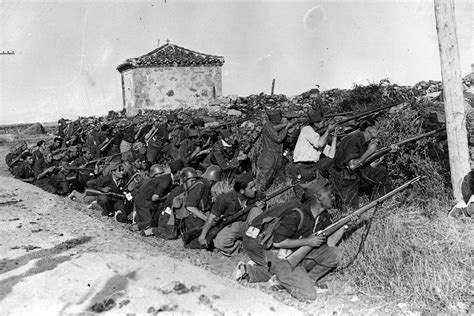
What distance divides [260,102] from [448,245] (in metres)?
11.8

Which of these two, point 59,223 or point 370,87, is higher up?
point 370,87

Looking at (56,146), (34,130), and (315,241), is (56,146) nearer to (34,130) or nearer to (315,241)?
(315,241)

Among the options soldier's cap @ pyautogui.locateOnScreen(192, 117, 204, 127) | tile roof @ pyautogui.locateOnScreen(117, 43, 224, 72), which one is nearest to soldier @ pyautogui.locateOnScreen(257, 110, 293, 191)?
soldier's cap @ pyautogui.locateOnScreen(192, 117, 204, 127)

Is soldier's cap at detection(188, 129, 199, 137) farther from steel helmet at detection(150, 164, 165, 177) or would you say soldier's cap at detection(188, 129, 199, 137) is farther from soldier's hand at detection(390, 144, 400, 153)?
soldier's hand at detection(390, 144, 400, 153)

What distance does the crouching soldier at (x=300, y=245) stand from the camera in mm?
5684

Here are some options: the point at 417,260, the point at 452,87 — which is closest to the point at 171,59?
the point at 452,87

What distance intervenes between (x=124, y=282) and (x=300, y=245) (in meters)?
2.00

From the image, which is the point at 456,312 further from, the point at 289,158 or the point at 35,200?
Result: the point at 35,200

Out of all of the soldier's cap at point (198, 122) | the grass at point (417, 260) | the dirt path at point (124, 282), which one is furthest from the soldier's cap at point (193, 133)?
the grass at point (417, 260)

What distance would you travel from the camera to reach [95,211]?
1123 cm

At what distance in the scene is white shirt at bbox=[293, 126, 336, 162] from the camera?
28.8ft

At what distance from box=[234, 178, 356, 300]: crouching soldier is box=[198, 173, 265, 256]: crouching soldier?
1.11m

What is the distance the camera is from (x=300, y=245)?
5.69 meters

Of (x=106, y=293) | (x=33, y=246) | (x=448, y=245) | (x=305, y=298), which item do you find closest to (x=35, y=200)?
(x=33, y=246)
